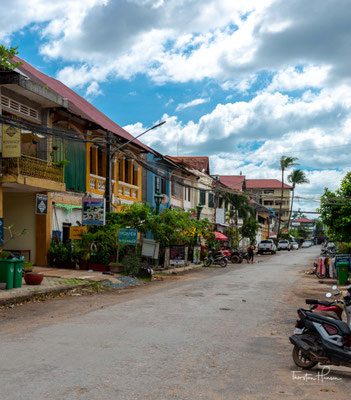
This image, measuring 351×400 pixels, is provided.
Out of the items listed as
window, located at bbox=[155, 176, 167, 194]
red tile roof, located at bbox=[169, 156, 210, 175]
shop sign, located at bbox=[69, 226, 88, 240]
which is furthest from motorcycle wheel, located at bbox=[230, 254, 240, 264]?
shop sign, located at bbox=[69, 226, 88, 240]

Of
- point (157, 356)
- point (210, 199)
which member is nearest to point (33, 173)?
point (157, 356)

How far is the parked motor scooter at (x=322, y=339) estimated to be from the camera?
20.6 feet

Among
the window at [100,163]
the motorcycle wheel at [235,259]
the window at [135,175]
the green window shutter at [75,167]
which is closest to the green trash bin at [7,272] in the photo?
the green window shutter at [75,167]

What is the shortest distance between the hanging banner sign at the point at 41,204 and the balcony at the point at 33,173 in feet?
3.26

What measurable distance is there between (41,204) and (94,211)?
2.38 metres

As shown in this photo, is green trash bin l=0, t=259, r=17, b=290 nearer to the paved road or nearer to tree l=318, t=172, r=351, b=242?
the paved road

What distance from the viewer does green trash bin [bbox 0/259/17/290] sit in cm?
1474

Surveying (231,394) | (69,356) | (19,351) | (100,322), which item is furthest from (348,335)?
(100,322)

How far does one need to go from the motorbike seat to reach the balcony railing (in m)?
14.8

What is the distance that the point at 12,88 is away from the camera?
63.5ft

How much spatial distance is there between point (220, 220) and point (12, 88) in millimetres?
32196

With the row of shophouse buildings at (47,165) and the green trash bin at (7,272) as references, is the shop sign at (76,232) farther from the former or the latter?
the green trash bin at (7,272)

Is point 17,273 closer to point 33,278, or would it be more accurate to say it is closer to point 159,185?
point 33,278

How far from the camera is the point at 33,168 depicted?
1981 cm
